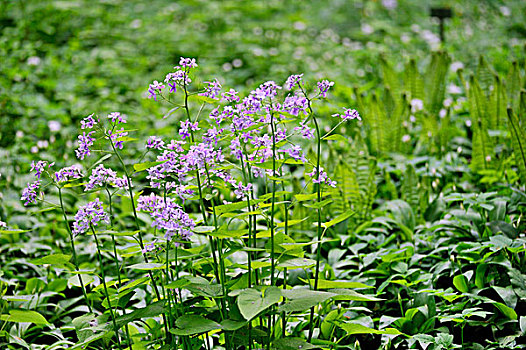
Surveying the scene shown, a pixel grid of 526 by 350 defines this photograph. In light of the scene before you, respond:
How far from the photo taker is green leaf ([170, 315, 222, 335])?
145 cm

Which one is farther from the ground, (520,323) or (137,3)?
(137,3)

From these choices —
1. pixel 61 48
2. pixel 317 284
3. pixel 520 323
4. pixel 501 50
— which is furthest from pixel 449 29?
pixel 317 284

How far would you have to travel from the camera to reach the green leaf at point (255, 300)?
4.26 feet

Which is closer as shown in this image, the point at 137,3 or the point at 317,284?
the point at 317,284

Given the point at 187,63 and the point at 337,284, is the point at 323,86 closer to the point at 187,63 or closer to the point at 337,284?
the point at 187,63

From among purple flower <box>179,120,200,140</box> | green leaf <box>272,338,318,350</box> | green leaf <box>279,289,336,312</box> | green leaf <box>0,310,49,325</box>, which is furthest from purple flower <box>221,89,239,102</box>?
green leaf <box>0,310,49,325</box>

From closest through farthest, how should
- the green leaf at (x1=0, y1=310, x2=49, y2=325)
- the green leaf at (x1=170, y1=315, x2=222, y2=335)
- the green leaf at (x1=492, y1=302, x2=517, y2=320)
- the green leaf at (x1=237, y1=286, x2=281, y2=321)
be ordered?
1. the green leaf at (x1=237, y1=286, x2=281, y2=321)
2. the green leaf at (x1=170, y1=315, x2=222, y2=335)
3. the green leaf at (x1=0, y1=310, x2=49, y2=325)
4. the green leaf at (x1=492, y1=302, x2=517, y2=320)

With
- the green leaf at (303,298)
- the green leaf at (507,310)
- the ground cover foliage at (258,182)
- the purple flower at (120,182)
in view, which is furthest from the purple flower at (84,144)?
the green leaf at (507,310)

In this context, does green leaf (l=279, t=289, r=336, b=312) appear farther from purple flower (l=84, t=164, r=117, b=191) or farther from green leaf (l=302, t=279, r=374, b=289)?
purple flower (l=84, t=164, r=117, b=191)

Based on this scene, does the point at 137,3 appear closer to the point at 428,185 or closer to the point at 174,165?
the point at 428,185

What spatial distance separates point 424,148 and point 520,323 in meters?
1.60

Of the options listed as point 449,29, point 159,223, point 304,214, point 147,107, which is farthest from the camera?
point 449,29

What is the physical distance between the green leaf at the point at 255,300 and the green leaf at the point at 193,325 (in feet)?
0.44

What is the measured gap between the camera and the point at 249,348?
155 cm
